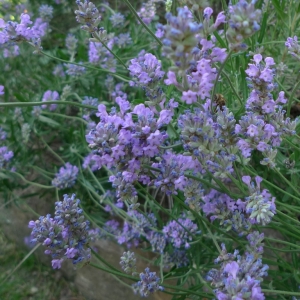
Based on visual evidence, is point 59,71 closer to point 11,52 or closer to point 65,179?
point 11,52

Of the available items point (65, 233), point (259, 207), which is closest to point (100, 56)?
point (65, 233)

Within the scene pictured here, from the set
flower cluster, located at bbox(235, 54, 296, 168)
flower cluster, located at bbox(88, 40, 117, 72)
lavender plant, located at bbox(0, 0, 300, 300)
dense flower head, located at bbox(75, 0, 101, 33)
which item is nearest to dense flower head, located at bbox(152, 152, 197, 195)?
lavender plant, located at bbox(0, 0, 300, 300)

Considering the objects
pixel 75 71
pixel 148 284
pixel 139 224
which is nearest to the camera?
pixel 148 284

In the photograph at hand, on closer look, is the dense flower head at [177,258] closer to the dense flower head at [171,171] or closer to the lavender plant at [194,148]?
the lavender plant at [194,148]

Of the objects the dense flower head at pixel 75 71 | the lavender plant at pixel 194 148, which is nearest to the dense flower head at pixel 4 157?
the lavender plant at pixel 194 148

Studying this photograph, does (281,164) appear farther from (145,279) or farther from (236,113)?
(145,279)
